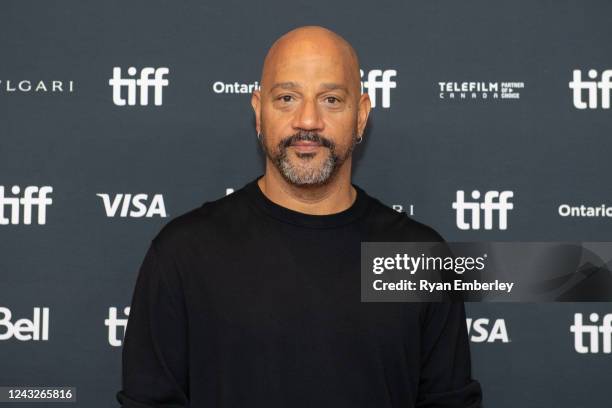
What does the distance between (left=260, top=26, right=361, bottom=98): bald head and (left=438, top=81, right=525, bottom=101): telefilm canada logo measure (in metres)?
0.47

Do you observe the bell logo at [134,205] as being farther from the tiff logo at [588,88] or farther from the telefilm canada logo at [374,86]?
the tiff logo at [588,88]

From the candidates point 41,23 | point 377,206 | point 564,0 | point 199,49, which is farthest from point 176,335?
point 564,0

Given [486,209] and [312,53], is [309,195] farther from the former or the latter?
[486,209]

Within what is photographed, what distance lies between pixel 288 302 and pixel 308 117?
15.0 inches

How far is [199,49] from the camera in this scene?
180 cm

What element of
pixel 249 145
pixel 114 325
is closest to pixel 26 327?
pixel 114 325

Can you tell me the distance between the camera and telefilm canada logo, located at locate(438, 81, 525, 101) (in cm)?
180

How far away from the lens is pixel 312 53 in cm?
137

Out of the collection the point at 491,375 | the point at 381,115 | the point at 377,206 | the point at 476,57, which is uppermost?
the point at 476,57

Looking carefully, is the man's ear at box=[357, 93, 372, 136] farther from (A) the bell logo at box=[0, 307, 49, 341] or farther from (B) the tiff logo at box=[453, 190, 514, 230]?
(A) the bell logo at box=[0, 307, 49, 341]

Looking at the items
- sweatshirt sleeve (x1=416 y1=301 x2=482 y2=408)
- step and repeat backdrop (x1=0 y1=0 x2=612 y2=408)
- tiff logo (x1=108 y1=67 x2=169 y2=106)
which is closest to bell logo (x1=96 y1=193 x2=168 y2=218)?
step and repeat backdrop (x1=0 y1=0 x2=612 y2=408)

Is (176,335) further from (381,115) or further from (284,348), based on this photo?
(381,115)

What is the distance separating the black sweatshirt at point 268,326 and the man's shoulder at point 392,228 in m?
0.06

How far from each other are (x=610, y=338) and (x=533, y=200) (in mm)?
426
